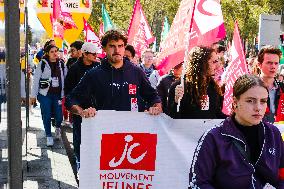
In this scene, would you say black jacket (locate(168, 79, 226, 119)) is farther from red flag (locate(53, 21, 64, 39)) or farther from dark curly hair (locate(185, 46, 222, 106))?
red flag (locate(53, 21, 64, 39))

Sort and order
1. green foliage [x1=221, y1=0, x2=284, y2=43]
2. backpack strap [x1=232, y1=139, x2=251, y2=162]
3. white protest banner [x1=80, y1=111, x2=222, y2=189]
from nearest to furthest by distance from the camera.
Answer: backpack strap [x1=232, y1=139, x2=251, y2=162]
white protest banner [x1=80, y1=111, x2=222, y2=189]
green foliage [x1=221, y1=0, x2=284, y2=43]

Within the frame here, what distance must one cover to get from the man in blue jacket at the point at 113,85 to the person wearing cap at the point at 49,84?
12.4 ft

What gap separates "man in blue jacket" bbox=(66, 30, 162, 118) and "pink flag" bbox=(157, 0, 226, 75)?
325mm

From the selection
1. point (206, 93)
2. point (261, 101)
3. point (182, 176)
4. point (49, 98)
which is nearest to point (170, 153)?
point (182, 176)

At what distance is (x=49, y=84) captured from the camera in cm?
916

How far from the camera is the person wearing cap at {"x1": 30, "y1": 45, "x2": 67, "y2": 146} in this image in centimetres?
911

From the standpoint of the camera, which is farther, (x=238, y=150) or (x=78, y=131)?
(x=78, y=131)

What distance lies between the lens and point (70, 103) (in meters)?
5.41

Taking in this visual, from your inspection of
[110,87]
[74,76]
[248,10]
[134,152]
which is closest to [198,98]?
[134,152]

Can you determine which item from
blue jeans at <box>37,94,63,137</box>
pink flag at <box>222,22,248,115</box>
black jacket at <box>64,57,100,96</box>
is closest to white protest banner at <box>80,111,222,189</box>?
pink flag at <box>222,22,248,115</box>

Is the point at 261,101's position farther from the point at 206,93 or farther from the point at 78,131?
the point at 78,131

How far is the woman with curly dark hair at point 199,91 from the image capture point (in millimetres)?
5008

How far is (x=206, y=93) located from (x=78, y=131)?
230cm

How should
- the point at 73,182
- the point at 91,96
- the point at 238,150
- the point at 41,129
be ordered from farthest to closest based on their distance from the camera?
the point at 41,129
the point at 73,182
the point at 91,96
the point at 238,150
